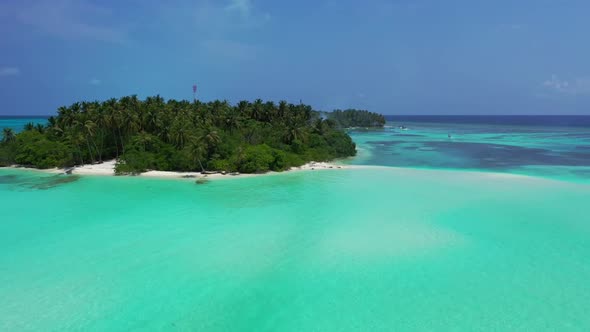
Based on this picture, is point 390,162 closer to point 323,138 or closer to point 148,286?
point 323,138

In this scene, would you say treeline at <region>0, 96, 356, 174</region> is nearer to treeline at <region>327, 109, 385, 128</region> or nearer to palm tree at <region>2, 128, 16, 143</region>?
palm tree at <region>2, 128, 16, 143</region>

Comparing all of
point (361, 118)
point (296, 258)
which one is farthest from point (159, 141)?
point (361, 118)

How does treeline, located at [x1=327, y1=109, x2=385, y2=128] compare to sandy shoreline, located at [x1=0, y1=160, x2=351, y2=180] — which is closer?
sandy shoreline, located at [x1=0, y1=160, x2=351, y2=180]

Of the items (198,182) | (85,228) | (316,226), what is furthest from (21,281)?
(198,182)

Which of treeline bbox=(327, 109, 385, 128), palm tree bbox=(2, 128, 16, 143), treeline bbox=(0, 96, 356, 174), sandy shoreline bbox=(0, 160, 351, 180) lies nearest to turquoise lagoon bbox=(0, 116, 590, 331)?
sandy shoreline bbox=(0, 160, 351, 180)

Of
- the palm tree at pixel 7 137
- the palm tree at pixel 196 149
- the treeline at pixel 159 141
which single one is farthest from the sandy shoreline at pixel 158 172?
the palm tree at pixel 7 137

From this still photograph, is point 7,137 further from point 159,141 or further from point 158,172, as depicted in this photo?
point 158,172

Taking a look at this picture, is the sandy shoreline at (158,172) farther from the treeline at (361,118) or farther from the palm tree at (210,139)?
the treeline at (361,118)
